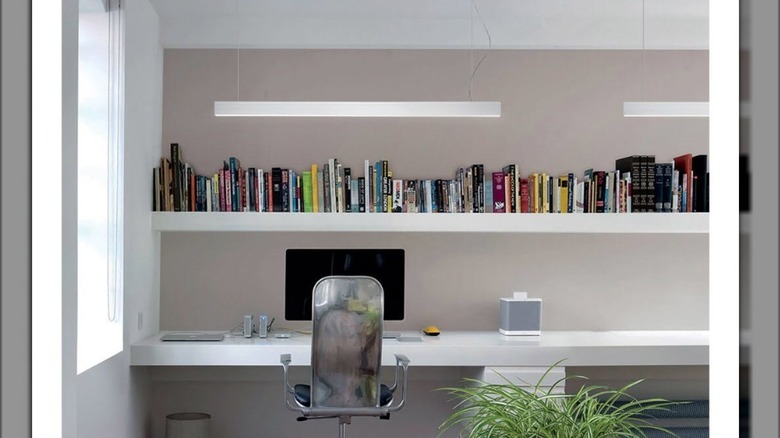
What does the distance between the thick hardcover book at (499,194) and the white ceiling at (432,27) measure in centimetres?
80

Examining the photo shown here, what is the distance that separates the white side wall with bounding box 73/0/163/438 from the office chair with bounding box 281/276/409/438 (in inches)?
33.5

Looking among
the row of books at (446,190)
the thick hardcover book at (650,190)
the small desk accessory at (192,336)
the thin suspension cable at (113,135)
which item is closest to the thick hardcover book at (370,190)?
the row of books at (446,190)

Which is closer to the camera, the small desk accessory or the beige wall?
the small desk accessory

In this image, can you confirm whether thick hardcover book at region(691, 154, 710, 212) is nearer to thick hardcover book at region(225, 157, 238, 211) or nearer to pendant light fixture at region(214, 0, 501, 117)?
pendant light fixture at region(214, 0, 501, 117)

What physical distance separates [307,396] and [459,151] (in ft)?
5.88

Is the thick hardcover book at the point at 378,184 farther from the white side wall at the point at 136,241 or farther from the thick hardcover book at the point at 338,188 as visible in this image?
the white side wall at the point at 136,241

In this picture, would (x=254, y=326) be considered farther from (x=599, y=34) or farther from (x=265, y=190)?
(x=599, y=34)

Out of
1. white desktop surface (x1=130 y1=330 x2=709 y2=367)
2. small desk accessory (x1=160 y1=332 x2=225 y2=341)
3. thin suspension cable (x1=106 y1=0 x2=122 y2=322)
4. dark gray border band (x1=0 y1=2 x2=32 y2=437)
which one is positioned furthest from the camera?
small desk accessory (x1=160 y1=332 x2=225 y2=341)

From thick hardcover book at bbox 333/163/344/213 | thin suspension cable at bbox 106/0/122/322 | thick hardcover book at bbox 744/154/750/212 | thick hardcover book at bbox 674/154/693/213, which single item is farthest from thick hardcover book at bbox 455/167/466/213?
thick hardcover book at bbox 744/154/750/212

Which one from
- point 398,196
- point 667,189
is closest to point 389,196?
point 398,196

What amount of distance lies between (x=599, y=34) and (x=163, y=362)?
10.0ft

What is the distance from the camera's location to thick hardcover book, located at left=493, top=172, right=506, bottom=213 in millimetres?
4598

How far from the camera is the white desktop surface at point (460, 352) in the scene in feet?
13.4

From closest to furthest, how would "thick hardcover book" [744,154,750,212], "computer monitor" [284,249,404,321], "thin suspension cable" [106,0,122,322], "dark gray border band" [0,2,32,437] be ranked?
1. "thick hardcover book" [744,154,750,212]
2. "dark gray border band" [0,2,32,437]
3. "thin suspension cable" [106,0,122,322]
4. "computer monitor" [284,249,404,321]
